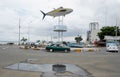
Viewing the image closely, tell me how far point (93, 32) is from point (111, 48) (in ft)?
328

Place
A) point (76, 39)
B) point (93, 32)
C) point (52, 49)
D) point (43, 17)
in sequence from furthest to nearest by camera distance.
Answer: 1. point (76, 39)
2. point (93, 32)
3. point (43, 17)
4. point (52, 49)

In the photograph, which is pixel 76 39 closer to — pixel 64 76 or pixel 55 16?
pixel 55 16

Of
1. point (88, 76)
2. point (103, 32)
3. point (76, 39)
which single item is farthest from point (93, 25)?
point (88, 76)

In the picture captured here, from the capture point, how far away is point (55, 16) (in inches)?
2960

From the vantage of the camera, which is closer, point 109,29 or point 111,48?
point 111,48

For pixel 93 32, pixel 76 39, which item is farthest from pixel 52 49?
pixel 76 39

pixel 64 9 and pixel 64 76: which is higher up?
pixel 64 9

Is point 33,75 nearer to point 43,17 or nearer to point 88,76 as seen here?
point 88,76

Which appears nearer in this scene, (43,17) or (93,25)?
(43,17)

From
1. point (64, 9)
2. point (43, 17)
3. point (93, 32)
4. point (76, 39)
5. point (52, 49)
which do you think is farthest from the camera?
point (76, 39)

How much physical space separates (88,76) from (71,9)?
206ft

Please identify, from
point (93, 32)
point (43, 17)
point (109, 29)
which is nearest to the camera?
point (43, 17)

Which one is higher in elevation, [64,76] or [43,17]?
[43,17]

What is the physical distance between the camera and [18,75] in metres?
13.2
